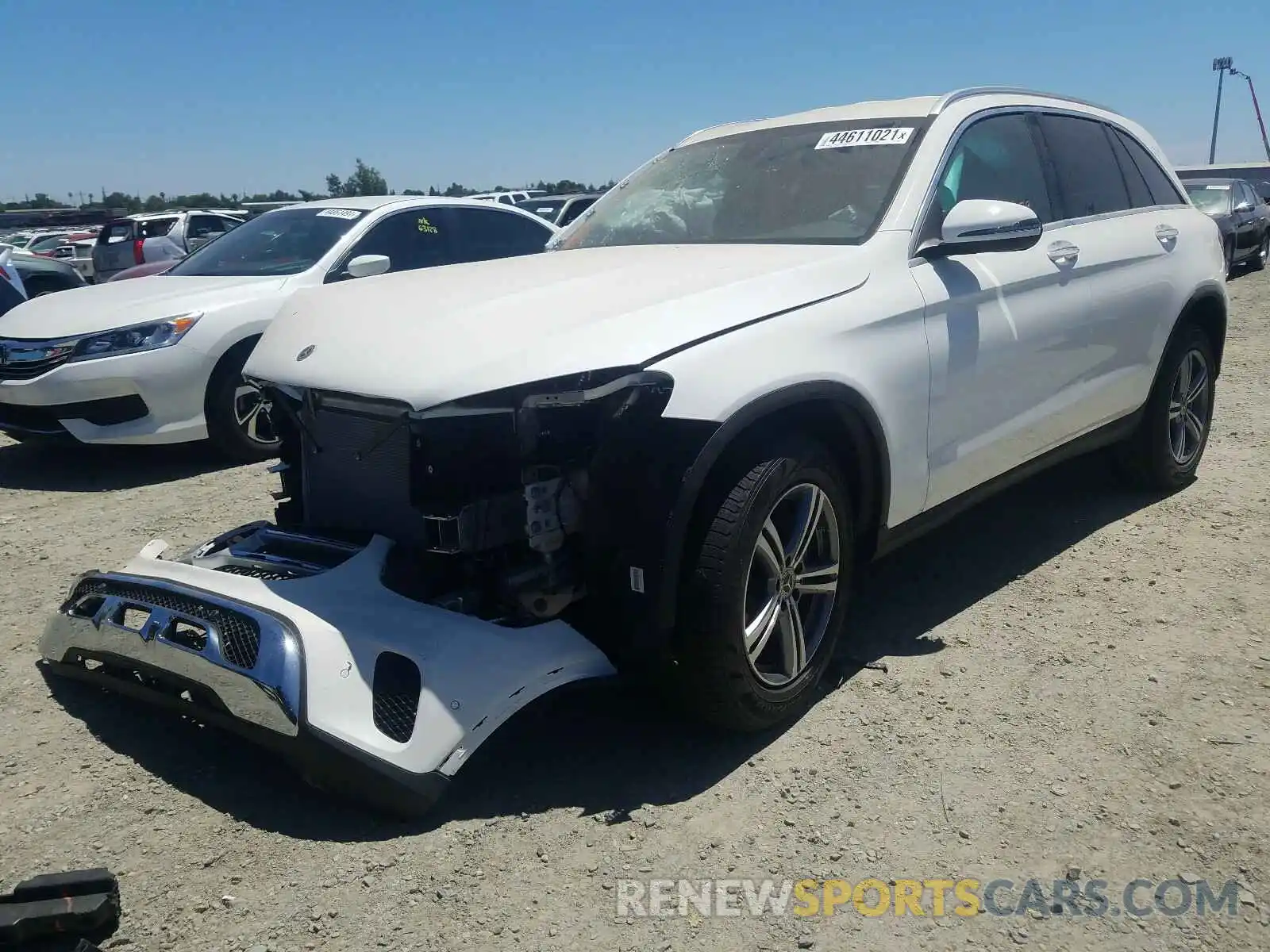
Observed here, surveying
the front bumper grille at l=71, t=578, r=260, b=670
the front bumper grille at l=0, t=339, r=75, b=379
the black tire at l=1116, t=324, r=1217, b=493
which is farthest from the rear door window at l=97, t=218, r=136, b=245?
the black tire at l=1116, t=324, r=1217, b=493

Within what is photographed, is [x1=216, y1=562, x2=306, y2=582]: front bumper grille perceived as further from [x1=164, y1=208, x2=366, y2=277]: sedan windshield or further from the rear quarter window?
the rear quarter window

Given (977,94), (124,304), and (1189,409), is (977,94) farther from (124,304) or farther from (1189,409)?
(124,304)

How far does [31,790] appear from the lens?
2953 mm

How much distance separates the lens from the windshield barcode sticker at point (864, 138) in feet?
12.2

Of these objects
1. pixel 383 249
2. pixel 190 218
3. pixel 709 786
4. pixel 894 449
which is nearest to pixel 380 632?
pixel 709 786

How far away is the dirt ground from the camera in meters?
2.37

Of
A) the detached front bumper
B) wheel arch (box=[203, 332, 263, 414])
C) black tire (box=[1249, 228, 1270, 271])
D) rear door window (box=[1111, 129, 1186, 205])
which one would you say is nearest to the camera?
the detached front bumper

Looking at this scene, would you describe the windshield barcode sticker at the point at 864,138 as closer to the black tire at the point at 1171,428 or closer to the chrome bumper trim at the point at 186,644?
the black tire at the point at 1171,428

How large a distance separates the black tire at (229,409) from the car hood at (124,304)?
34 centimetres

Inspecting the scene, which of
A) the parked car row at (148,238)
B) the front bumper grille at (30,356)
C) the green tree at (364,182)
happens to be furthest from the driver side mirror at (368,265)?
the green tree at (364,182)

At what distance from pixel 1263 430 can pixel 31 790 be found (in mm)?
6707

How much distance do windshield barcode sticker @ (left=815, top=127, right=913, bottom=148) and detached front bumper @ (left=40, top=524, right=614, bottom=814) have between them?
2120 millimetres

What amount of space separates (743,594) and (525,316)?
95 centimetres

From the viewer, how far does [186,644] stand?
2.87 metres
